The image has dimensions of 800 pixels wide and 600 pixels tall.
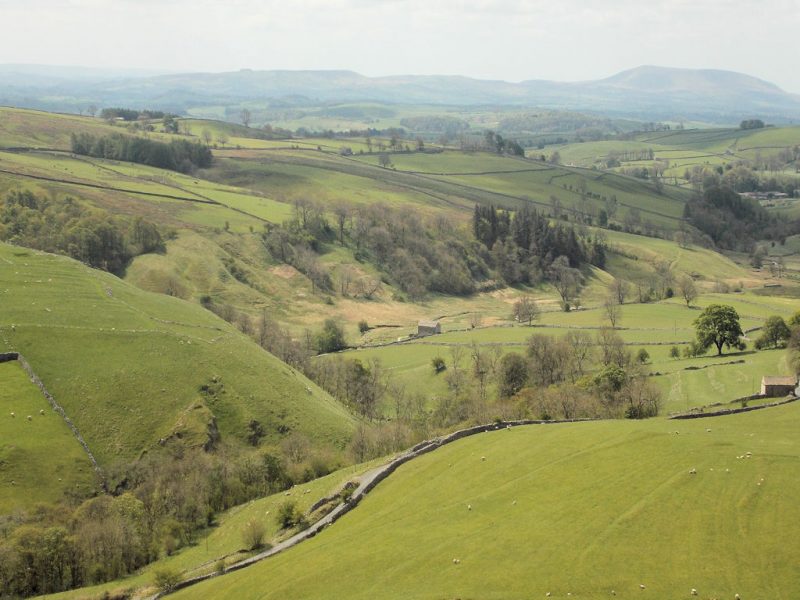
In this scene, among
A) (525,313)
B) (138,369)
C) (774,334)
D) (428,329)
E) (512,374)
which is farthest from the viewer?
(525,313)

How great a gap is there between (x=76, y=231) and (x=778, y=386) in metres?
136

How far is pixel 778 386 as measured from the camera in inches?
3009

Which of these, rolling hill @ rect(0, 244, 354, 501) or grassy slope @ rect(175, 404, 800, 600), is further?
rolling hill @ rect(0, 244, 354, 501)

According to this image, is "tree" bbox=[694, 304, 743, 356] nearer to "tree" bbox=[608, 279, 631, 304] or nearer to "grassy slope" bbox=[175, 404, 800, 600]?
"grassy slope" bbox=[175, 404, 800, 600]

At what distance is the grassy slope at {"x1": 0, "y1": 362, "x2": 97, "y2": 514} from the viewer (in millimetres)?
68938

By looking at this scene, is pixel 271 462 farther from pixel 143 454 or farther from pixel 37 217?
pixel 37 217

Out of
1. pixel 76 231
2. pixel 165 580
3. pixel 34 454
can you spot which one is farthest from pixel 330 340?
pixel 165 580

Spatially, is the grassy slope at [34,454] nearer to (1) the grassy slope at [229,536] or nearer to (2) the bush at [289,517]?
(1) the grassy slope at [229,536]

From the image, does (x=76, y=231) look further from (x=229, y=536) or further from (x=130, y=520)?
(x=229, y=536)

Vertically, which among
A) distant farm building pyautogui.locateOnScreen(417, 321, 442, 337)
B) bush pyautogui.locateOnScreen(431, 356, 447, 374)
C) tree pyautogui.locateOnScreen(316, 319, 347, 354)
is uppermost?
bush pyautogui.locateOnScreen(431, 356, 447, 374)

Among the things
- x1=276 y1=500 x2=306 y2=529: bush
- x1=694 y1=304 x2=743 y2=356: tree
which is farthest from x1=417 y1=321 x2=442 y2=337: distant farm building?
x1=276 y1=500 x2=306 y2=529: bush

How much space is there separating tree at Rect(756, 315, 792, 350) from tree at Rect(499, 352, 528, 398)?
1336 inches

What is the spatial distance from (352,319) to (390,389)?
188 feet

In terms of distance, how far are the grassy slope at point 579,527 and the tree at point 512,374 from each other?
40.7m
